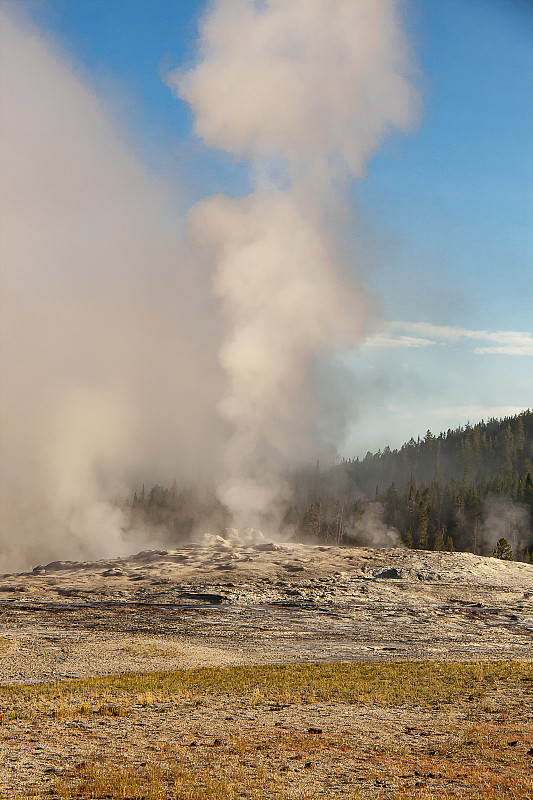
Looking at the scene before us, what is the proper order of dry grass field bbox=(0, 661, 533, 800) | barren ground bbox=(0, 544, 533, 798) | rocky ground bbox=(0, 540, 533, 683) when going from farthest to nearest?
rocky ground bbox=(0, 540, 533, 683) < barren ground bbox=(0, 544, 533, 798) < dry grass field bbox=(0, 661, 533, 800)

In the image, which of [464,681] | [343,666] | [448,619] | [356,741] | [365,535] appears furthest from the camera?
[365,535]

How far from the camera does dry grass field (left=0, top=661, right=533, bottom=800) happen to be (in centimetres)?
1708

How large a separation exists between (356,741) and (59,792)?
10.8 meters

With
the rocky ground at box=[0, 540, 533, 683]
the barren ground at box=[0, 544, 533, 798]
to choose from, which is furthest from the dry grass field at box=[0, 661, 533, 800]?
the rocky ground at box=[0, 540, 533, 683]

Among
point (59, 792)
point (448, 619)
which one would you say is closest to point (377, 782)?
point (59, 792)

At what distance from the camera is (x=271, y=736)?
2270 cm

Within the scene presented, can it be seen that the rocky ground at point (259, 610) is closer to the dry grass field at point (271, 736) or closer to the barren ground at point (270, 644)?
the barren ground at point (270, 644)

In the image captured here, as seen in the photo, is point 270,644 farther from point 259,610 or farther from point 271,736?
point 271,736

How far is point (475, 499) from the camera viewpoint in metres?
170

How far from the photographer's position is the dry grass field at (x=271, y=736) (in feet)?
56.0

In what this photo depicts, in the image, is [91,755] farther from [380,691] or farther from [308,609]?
[308,609]

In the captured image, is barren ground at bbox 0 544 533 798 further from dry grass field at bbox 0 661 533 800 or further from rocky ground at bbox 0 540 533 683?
rocky ground at bbox 0 540 533 683

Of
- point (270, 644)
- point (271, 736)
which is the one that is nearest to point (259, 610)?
point (270, 644)

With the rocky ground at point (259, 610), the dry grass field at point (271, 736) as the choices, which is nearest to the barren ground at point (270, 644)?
the dry grass field at point (271, 736)
